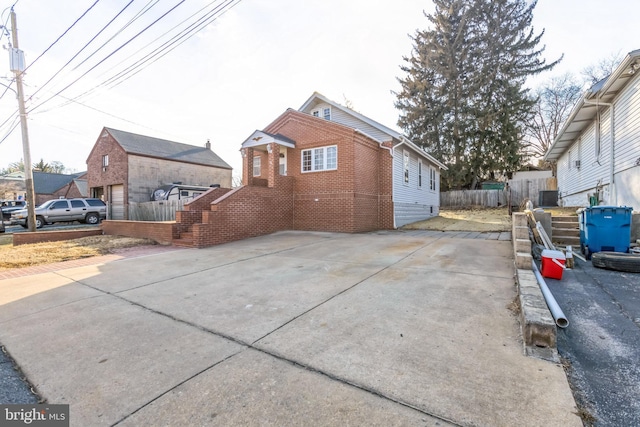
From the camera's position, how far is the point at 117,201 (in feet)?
68.9

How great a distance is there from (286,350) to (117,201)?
2377 cm

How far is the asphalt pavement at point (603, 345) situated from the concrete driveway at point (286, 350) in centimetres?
17

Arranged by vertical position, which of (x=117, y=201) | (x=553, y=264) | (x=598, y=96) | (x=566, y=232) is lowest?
(x=553, y=264)

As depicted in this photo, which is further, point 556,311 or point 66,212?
point 66,212

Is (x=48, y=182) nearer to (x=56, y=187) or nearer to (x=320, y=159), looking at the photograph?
(x=56, y=187)

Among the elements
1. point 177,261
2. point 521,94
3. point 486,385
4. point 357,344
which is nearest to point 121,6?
point 177,261

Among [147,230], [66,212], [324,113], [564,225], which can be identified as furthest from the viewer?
[66,212]

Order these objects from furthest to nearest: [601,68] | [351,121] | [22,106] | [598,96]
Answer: [601,68]
[351,121]
[22,106]
[598,96]

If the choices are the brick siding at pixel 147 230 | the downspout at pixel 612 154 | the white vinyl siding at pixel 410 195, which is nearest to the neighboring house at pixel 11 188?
the brick siding at pixel 147 230

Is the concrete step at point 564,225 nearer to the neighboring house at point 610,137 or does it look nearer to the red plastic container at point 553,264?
the neighboring house at point 610,137

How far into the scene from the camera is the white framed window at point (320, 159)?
37.2ft

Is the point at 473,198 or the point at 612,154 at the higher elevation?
the point at 612,154

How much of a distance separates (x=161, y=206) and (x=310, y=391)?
12.7 m

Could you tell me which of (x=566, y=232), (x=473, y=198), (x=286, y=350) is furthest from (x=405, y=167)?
(x=286, y=350)
